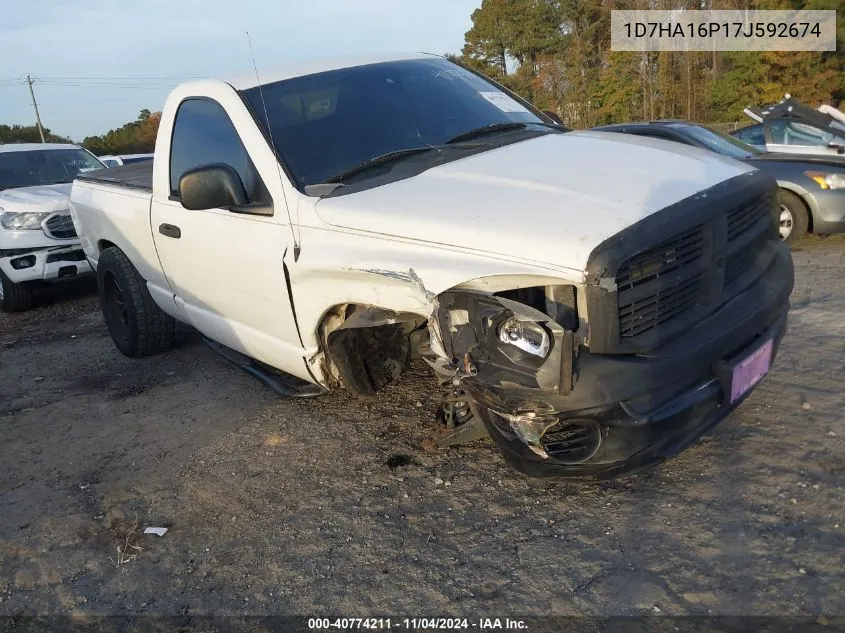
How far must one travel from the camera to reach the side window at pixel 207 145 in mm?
3543

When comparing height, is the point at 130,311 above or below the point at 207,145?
below

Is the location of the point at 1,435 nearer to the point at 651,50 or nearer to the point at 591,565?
the point at 591,565

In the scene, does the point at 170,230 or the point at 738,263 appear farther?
the point at 170,230

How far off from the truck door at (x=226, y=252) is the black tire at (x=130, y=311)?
0.74 meters

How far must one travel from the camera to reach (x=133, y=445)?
4094 mm

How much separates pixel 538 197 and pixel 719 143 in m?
5.88

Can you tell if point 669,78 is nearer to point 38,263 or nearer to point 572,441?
point 38,263

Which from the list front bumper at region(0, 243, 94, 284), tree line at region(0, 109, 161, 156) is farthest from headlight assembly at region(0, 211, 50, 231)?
tree line at region(0, 109, 161, 156)

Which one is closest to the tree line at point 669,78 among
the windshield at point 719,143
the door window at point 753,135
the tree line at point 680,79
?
the tree line at point 680,79

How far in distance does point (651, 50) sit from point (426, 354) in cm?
2961

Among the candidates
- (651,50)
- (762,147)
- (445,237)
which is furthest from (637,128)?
(651,50)

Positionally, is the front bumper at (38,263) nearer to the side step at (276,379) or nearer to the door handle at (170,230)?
the door handle at (170,230)

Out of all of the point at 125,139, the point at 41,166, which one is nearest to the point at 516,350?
the point at 41,166

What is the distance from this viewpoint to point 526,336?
250cm
